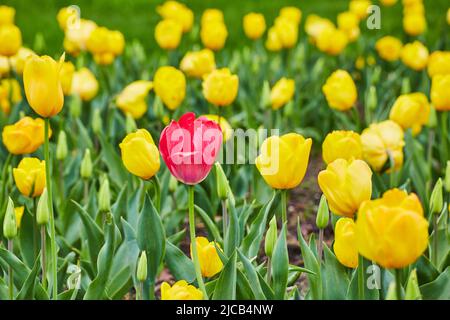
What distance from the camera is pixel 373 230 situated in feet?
4.85

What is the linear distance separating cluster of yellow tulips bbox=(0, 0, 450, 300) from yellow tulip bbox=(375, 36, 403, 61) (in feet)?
0.04

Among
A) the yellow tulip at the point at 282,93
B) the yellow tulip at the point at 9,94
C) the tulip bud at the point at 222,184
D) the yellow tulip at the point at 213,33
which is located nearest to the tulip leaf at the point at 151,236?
the tulip bud at the point at 222,184

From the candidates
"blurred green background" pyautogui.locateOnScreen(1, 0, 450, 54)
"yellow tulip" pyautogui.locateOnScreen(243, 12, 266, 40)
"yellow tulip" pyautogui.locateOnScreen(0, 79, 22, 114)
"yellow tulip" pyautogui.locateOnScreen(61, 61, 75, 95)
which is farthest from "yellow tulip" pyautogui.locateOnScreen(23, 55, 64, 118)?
"blurred green background" pyautogui.locateOnScreen(1, 0, 450, 54)

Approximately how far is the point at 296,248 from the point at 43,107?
1425 mm

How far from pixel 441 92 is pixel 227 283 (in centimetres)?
145

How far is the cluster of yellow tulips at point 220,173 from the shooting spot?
184 centimetres

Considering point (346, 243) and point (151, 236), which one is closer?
point (346, 243)

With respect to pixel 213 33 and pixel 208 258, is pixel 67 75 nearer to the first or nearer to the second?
pixel 213 33

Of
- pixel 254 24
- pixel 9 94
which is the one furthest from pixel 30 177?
pixel 254 24

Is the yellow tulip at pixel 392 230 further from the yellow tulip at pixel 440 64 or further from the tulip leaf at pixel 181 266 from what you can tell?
the yellow tulip at pixel 440 64

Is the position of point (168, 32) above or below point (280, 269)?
above

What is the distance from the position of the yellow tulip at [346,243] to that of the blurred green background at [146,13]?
3969 mm

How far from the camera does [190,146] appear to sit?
179 centimetres

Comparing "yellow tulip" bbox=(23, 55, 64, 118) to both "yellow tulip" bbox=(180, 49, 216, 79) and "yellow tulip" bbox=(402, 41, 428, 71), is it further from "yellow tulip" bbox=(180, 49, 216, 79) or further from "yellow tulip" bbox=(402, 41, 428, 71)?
"yellow tulip" bbox=(402, 41, 428, 71)
